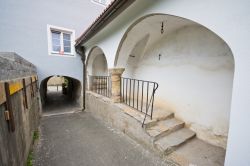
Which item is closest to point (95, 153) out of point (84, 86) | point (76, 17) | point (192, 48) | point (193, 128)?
point (193, 128)

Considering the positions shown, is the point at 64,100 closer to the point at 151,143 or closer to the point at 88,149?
the point at 88,149

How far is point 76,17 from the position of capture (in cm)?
552

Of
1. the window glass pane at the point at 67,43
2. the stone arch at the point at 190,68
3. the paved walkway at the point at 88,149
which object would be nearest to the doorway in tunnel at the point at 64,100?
the window glass pane at the point at 67,43

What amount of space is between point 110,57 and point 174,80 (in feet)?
6.39

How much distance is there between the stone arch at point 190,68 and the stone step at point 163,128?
0.25 metres

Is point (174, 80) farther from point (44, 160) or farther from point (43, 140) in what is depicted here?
point (43, 140)

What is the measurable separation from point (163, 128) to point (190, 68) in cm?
157

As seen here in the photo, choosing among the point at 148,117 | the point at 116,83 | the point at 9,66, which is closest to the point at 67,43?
the point at 116,83

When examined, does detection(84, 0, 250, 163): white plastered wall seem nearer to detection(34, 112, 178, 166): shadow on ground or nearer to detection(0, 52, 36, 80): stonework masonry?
detection(34, 112, 178, 166): shadow on ground

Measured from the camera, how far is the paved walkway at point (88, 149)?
2.27 m

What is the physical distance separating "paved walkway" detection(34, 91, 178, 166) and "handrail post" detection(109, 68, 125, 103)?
3.17 ft

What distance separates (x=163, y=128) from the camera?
263 cm

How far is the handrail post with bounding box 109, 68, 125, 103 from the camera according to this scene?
350 cm

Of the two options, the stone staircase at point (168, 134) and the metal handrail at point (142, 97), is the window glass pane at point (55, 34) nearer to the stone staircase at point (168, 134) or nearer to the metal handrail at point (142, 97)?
the metal handrail at point (142, 97)
